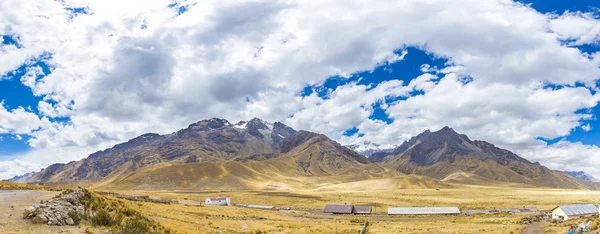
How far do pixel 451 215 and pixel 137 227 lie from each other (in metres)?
82.3

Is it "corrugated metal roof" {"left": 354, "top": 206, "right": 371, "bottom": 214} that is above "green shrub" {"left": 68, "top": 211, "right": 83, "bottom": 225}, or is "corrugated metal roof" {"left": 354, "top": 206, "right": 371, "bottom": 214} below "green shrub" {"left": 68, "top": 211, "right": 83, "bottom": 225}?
below

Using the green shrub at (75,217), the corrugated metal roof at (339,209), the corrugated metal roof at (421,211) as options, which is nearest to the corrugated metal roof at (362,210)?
the corrugated metal roof at (339,209)

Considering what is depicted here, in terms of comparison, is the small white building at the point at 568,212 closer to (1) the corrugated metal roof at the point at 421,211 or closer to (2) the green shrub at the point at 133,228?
(1) the corrugated metal roof at the point at 421,211

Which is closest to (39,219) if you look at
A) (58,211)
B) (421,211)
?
(58,211)

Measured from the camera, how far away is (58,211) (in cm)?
2484

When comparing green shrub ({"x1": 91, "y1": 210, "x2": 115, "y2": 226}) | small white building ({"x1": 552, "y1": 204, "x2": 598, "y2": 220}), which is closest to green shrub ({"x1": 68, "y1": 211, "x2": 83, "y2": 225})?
green shrub ({"x1": 91, "y1": 210, "x2": 115, "y2": 226})

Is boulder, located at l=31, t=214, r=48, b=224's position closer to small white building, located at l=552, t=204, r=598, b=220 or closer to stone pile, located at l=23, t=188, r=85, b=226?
stone pile, located at l=23, t=188, r=85, b=226

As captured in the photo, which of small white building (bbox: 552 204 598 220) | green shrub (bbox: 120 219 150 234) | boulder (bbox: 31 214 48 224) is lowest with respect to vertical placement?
small white building (bbox: 552 204 598 220)

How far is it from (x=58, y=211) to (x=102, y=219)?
9.82ft

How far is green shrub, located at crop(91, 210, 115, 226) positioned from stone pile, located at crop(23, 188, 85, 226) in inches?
40.6

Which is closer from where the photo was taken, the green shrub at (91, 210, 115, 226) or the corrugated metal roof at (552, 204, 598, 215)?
the green shrub at (91, 210, 115, 226)

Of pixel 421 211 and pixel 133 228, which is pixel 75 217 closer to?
pixel 133 228

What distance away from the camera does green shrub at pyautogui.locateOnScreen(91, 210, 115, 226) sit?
26.5 metres

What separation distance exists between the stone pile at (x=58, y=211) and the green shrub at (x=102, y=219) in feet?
3.39
